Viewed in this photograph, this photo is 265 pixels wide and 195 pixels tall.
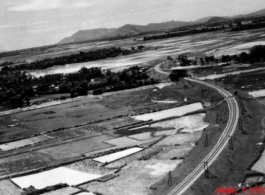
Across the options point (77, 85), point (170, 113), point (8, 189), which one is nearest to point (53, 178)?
point (8, 189)

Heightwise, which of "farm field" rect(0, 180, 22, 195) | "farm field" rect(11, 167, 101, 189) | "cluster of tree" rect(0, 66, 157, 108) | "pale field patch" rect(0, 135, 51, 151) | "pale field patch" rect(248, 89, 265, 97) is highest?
"cluster of tree" rect(0, 66, 157, 108)

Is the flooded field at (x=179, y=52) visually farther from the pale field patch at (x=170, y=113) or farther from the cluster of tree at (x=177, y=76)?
the pale field patch at (x=170, y=113)

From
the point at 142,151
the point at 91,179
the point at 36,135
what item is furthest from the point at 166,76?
the point at 91,179

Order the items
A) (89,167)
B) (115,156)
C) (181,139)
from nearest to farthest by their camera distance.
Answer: (89,167)
(115,156)
(181,139)

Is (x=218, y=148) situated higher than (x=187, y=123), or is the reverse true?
(x=218, y=148)

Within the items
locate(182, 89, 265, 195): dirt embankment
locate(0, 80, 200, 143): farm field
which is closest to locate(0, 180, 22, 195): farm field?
locate(0, 80, 200, 143): farm field

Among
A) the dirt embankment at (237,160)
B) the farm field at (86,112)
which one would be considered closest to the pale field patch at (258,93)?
the farm field at (86,112)

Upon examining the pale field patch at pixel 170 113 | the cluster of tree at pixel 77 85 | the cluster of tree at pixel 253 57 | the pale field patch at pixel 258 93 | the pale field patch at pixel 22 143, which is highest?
the cluster of tree at pixel 253 57

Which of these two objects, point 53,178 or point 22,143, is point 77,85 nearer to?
point 22,143

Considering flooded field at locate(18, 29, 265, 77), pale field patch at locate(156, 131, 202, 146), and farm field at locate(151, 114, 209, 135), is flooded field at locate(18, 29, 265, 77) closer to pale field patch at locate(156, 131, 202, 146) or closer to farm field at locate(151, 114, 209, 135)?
farm field at locate(151, 114, 209, 135)

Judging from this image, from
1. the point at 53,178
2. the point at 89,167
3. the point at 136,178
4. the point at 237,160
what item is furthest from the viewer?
the point at 89,167

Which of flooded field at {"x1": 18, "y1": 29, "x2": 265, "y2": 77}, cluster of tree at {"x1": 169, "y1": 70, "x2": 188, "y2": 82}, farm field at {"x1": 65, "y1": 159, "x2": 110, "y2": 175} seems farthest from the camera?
flooded field at {"x1": 18, "y1": 29, "x2": 265, "y2": 77}
